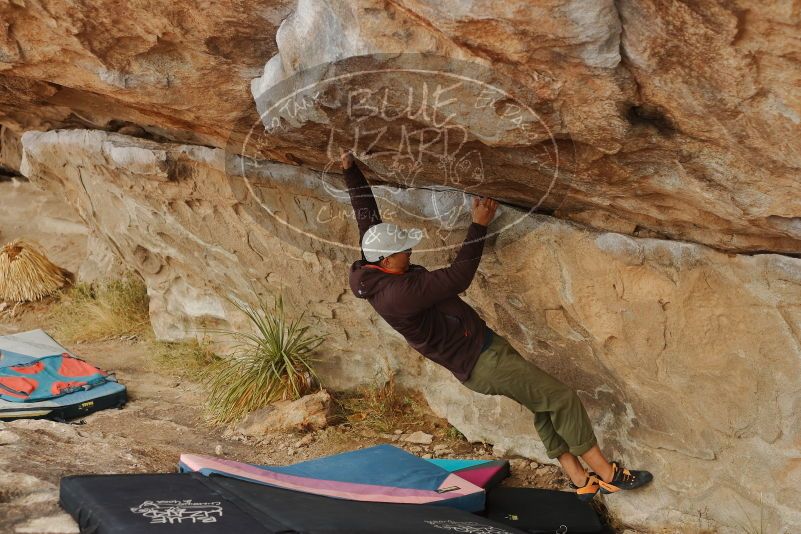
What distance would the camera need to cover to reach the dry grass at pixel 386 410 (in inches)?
210

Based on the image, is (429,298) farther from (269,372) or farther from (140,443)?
(140,443)

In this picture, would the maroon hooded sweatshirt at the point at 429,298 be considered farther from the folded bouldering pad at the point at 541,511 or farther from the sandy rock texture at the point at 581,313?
the folded bouldering pad at the point at 541,511

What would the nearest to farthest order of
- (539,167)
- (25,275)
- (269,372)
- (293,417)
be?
(539,167)
(293,417)
(269,372)
(25,275)

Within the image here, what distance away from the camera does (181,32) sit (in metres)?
3.53

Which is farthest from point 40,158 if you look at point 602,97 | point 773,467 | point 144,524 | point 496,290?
point 773,467

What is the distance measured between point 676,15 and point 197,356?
196 inches

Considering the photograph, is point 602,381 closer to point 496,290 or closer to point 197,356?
point 496,290

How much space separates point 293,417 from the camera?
5.29 meters

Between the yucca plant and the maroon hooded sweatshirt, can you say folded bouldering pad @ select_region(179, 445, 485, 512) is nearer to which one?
the maroon hooded sweatshirt

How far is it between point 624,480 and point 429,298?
53.6 inches

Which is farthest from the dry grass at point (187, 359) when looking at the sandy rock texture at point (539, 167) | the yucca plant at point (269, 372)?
the sandy rock texture at point (539, 167)

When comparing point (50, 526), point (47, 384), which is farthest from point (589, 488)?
point (47, 384)

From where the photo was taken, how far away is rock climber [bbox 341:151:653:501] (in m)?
3.65

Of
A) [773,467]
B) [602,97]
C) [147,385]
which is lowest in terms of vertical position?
[147,385]
